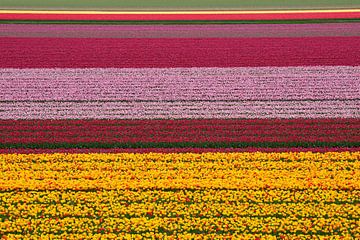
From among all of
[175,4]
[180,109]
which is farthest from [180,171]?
[175,4]

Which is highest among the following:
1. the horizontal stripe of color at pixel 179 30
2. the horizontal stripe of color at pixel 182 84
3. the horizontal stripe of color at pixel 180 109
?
the horizontal stripe of color at pixel 179 30

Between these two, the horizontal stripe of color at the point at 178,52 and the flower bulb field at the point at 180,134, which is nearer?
the flower bulb field at the point at 180,134

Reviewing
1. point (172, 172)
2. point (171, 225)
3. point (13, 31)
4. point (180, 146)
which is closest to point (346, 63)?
point (180, 146)

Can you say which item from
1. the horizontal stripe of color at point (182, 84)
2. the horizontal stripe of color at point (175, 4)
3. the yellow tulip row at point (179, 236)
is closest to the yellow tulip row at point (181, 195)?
the yellow tulip row at point (179, 236)

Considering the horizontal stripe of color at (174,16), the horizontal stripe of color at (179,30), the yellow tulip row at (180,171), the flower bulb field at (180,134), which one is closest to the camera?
the flower bulb field at (180,134)

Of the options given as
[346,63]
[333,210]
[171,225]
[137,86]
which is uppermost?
[346,63]

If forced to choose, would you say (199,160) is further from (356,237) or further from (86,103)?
(86,103)

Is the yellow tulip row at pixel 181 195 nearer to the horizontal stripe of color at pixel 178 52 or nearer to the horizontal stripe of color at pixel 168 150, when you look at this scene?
the horizontal stripe of color at pixel 168 150

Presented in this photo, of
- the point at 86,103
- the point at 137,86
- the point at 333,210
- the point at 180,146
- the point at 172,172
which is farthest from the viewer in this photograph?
the point at 137,86
